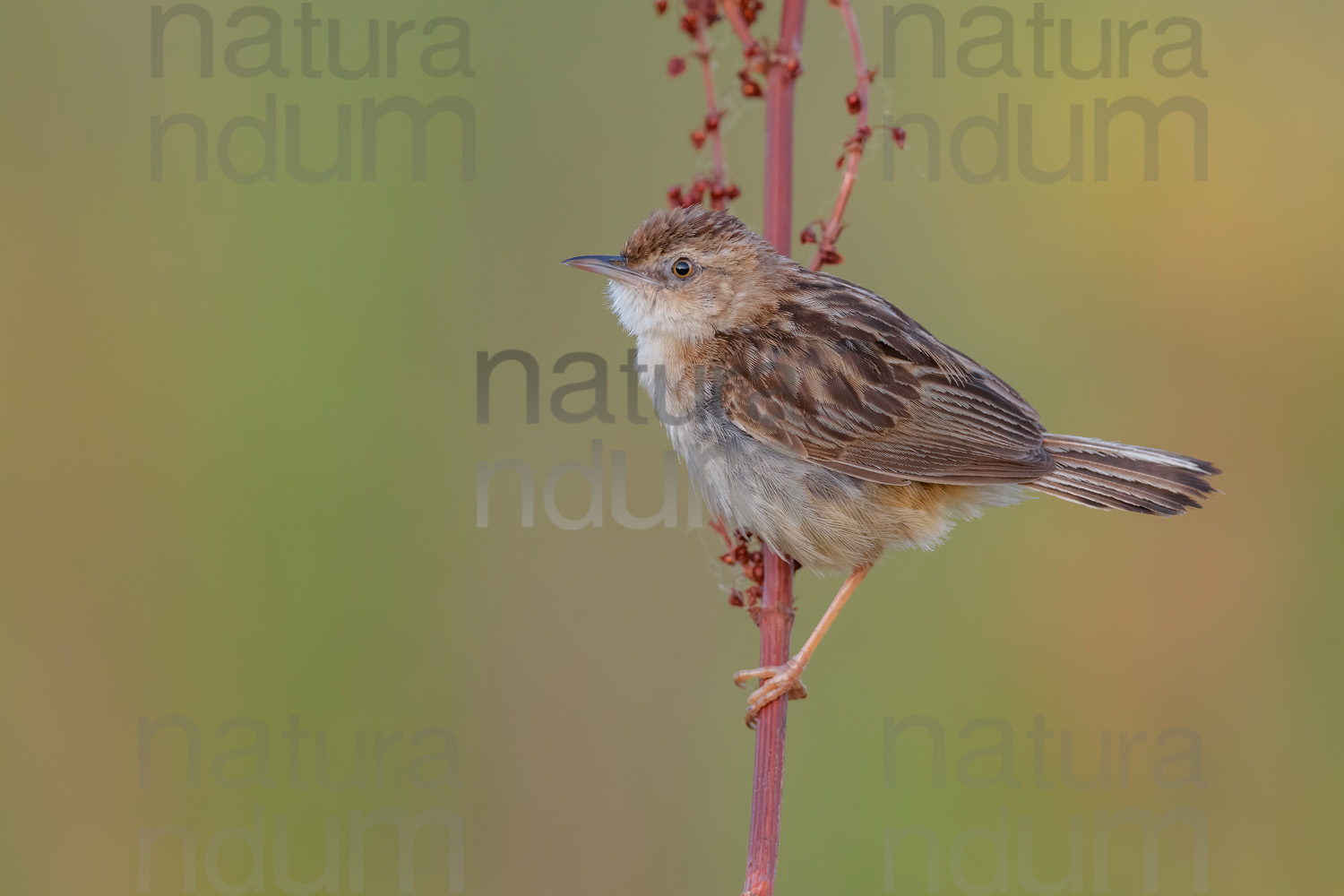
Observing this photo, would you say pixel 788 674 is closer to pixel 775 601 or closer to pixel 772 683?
pixel 772 683

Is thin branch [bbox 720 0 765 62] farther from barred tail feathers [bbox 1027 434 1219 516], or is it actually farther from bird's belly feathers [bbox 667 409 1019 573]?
barred tail feathers [bbox 1027 434 1219 516]

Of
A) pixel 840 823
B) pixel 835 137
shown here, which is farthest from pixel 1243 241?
pixel 840 823

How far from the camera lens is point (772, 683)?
3.55 metres

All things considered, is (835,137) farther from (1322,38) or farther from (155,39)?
(155,39)

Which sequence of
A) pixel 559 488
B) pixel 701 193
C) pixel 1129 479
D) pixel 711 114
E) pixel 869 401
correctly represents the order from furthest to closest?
pixel 559 488
pixel 869 401
pixel 1129 479
pixel 701 193
pixel 711 114

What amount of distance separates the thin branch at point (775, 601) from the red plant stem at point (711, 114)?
15 centimetres

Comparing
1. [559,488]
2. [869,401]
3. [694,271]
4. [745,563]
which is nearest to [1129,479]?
[869,401]

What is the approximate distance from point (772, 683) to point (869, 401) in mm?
1091

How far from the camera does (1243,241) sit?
18.8 ft

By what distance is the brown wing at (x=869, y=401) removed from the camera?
3.97 m

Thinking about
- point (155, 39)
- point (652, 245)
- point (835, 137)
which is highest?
point (155, 39)

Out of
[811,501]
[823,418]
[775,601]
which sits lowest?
[775,601]

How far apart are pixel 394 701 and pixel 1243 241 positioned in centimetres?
467

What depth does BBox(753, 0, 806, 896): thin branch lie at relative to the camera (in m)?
2.90
